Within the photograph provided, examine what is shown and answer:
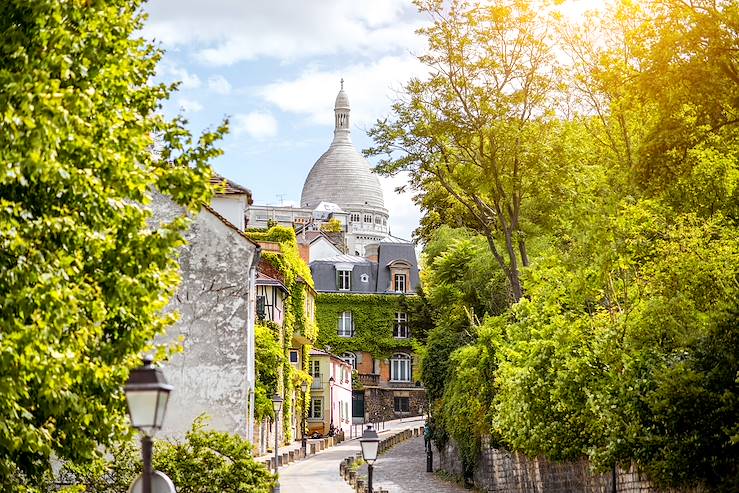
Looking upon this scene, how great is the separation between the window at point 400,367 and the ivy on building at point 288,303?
37.5 m

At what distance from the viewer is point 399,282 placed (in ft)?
328

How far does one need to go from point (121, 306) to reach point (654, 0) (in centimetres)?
1124

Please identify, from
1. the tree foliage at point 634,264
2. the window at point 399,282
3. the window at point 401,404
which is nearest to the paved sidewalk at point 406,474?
the tree foliage at point 634,264

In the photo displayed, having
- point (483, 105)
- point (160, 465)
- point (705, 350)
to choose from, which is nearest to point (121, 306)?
point (160, 465)

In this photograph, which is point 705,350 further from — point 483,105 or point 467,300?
point 467,300

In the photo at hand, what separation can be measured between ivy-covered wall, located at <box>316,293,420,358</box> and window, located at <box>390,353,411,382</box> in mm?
1004

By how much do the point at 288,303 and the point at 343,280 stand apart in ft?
142

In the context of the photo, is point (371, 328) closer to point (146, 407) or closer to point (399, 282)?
point (399, 282)

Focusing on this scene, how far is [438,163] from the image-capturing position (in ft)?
116

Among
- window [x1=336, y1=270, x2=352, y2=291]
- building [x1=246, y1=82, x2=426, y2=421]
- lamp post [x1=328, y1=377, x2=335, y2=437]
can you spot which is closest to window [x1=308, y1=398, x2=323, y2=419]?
lamp post [x1=328, y1=377, x2=335, y2=437]

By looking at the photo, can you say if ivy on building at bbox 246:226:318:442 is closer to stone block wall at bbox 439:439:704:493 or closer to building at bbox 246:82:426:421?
stone block wall at bbox 439:439:704:493

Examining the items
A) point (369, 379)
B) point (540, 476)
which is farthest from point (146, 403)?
point (369, 379)

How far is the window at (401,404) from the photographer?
325 feet

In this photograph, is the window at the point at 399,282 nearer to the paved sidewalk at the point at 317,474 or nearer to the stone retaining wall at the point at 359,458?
the stone retaining wall at the point at 359,458
